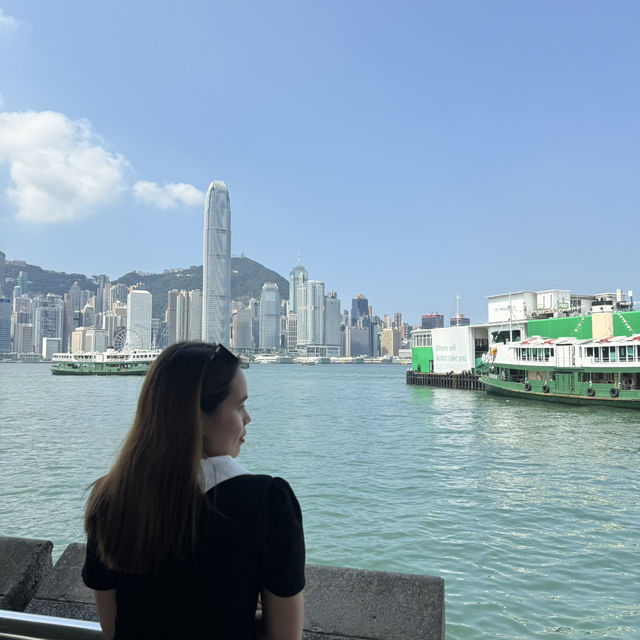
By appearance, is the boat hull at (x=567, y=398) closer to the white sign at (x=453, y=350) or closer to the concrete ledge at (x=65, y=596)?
the white sign at (x=453, y=350)

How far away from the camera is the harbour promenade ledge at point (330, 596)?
246 cm

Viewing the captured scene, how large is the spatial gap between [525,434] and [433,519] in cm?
1292

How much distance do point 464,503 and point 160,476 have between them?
33.4 ft

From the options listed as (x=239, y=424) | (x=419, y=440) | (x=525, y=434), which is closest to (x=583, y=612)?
(x=239, y=424)

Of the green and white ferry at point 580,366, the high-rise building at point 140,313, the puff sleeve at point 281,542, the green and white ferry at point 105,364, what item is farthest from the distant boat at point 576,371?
the high-rise building at point 140,313

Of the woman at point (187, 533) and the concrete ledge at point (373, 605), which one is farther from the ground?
the woman at point (187, 533)

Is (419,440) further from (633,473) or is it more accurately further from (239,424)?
(239,424)

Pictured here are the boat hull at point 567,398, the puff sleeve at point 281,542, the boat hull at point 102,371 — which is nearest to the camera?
the puff sleeve at point 281,542

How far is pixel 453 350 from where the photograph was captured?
5416 cm

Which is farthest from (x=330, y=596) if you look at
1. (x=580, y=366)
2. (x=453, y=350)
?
(x=453, y=350)

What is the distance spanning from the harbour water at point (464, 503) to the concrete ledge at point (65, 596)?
3830 mm

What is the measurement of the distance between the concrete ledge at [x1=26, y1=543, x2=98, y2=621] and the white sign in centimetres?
5186

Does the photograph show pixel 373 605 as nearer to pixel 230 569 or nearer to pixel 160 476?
pixel 230 569

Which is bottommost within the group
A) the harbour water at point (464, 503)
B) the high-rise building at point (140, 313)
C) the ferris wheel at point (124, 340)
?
the harbour water at point (464, 503)
